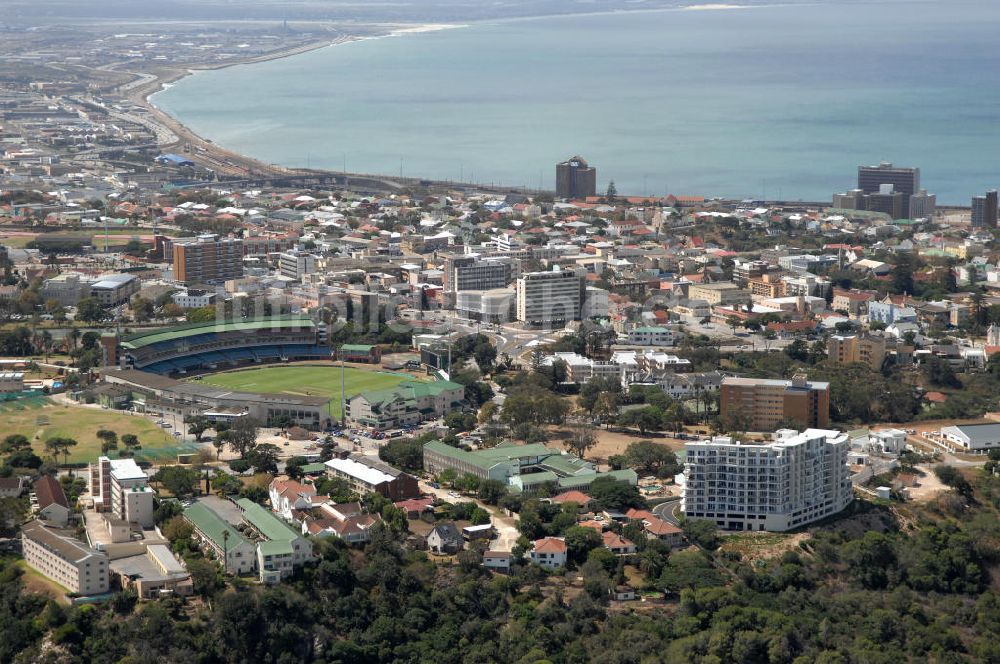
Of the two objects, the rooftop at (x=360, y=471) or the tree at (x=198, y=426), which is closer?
the rooftop at (x=360, y=471)

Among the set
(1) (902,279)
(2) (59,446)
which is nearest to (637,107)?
(1) (902,279)

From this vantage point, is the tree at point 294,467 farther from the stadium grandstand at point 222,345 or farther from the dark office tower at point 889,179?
the dark office tower at point 889,179

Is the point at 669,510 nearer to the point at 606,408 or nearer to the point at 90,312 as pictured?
the point at 606,408

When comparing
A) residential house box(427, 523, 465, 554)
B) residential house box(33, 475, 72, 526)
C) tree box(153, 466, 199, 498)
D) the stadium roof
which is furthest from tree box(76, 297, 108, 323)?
residential house box(427, 523, 465, 554)

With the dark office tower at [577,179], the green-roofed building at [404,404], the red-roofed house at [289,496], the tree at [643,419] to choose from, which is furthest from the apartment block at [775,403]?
the dark office tower at [577,179]

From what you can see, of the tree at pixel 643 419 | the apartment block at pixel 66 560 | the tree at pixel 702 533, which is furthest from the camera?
the tree at pixel 643 419

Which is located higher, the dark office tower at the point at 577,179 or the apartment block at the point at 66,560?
the dark office tower at the point at 577,179

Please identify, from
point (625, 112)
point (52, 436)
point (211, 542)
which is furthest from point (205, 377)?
point (625, 112)

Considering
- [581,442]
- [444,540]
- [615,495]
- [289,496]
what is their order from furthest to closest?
[581,442] → [615,495] → [289,496] → [444,540]
